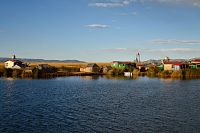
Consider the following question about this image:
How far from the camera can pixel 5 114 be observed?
94.9ft

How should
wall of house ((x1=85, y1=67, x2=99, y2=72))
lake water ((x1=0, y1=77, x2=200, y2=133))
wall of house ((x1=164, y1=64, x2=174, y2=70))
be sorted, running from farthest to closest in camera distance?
wall of house ((x1=85, y1=67, x2=99, y2=72)) < wall of house ((x1=164, y1=64, x2=174, y2=70)) < lake water ((x1=0, y1=77, x2=200, y2=133))

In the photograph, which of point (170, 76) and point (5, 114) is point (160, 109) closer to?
point (5, 114)

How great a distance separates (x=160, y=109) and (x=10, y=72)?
60.6 m

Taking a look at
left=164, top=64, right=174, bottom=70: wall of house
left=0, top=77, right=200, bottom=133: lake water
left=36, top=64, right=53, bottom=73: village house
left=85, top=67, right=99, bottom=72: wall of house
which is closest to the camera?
left=0, top=77, right=200, bottom=133: lake water

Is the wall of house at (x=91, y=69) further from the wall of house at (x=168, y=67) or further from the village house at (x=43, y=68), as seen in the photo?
the wall of house at (x=168, y=67)

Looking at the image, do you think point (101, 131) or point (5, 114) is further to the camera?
point (5, 114)

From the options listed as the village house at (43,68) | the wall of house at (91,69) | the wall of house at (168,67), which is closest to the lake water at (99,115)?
the village house at (43,68)

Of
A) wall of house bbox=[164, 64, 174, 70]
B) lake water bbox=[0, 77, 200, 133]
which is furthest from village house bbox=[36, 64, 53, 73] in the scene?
lake water bbox=[0, 77, 200, 133]

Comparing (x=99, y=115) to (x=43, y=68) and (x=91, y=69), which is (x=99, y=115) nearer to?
(x=43, y=68)

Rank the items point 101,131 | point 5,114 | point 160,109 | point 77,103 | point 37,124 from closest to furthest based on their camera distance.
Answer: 1. point 101,131
2. point 37,124
3. point 5,114
4. point 160,109
5. point 77,103

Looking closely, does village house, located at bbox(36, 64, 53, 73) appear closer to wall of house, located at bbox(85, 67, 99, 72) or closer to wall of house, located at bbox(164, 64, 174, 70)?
wall of house, located at bbox(85, 67, 99, 72)

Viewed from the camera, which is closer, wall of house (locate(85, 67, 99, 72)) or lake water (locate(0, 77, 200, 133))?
lake water (locate(0, 77, 200, 133))

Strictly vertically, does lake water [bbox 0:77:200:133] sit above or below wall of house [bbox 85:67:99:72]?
below

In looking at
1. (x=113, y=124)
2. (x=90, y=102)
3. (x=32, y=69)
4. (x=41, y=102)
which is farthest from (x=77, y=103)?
(x=32, y=69)
